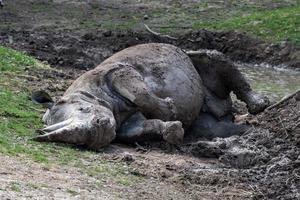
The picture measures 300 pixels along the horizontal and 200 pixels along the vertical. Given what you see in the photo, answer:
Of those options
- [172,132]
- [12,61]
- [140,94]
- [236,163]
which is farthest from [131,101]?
[12,61]

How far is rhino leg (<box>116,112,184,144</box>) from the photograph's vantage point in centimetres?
945

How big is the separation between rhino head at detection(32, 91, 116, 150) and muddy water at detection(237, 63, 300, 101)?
255 inches

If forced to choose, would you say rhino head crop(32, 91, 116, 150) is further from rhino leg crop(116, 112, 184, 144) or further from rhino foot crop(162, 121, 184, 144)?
rhino foot crop(162, 121, 184, 144)

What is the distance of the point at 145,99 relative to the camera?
9.88m

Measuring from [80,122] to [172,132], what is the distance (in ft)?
4.36

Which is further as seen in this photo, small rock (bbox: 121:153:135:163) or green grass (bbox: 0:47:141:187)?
small rock (bbox: 121:153:135:163)

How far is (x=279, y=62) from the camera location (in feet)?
66.4

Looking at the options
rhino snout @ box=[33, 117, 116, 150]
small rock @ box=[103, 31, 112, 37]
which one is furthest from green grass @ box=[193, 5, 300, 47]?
rhino snout @ box=[33, 117, 116, 150]

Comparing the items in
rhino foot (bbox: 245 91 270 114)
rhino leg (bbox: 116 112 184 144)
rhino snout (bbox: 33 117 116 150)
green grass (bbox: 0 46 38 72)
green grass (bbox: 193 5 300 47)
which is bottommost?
green grass (bbox: 193 5 300 47)

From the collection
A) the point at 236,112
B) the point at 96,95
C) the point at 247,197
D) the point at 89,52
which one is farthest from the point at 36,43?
the point at 247,197

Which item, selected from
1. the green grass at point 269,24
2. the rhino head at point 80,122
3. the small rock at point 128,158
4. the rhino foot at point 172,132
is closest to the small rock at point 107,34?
the green grass at point 269,24

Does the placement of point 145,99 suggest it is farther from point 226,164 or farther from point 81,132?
point 81,132

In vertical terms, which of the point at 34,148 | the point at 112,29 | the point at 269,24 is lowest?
the point at 112,29

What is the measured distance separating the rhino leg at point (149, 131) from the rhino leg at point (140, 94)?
200mm
